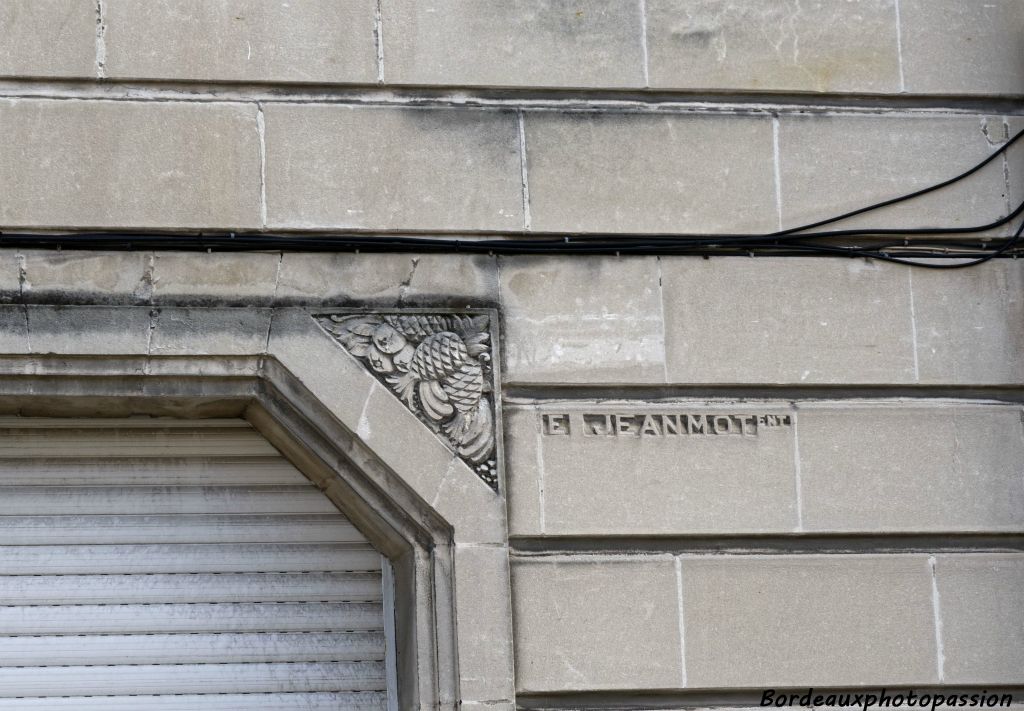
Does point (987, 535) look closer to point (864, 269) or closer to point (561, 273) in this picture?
point (864, 269)

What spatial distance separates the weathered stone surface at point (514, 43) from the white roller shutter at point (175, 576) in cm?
155

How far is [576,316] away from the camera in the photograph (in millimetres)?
5555

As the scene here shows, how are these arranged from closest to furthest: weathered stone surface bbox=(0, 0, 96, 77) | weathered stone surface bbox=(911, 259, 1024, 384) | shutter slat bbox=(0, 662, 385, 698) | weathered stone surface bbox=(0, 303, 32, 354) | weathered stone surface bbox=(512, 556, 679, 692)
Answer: weathered stone surface bbox=(0, 303, 32, 354), weathered stone surface bbox=(512, 556, 679, 692), weathered stone surface bbox=(0, 0, 96, 77), shutter slat bbox=(0, 662, 385, 698), weathered stone surface bbox=(911, 259, 1024, 384)

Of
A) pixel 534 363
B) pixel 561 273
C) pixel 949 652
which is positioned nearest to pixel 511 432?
pixel 534 363

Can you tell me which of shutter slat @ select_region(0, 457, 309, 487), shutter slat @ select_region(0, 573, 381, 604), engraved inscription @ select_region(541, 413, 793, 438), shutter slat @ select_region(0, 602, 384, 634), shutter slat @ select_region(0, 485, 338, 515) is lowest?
shutter slat @ select_region(0, 602, 384, 634)

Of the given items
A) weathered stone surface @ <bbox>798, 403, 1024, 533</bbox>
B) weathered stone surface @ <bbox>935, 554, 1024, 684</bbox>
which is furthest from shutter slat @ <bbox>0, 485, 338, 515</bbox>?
weathered stone surface @ <bbox>935, 554, 1024, 684</bbox>

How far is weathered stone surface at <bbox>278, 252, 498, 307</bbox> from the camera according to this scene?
5.40 meters

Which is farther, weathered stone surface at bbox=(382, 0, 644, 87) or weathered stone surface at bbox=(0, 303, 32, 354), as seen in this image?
weathered stone surface at bbox=(382, 0, 644, 87)

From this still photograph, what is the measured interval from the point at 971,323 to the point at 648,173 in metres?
1.36

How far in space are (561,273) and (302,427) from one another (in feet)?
3.62

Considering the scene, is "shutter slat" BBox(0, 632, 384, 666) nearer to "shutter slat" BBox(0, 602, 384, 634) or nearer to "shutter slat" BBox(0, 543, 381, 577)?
"shutter slat" BBox(0, 602, 384, 634)

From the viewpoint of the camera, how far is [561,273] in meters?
5.58

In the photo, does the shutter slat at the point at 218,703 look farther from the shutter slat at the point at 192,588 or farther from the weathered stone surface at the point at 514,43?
the weathered stone surface at the point at 514,43

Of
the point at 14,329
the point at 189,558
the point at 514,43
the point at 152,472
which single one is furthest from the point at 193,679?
the point at 514,43
